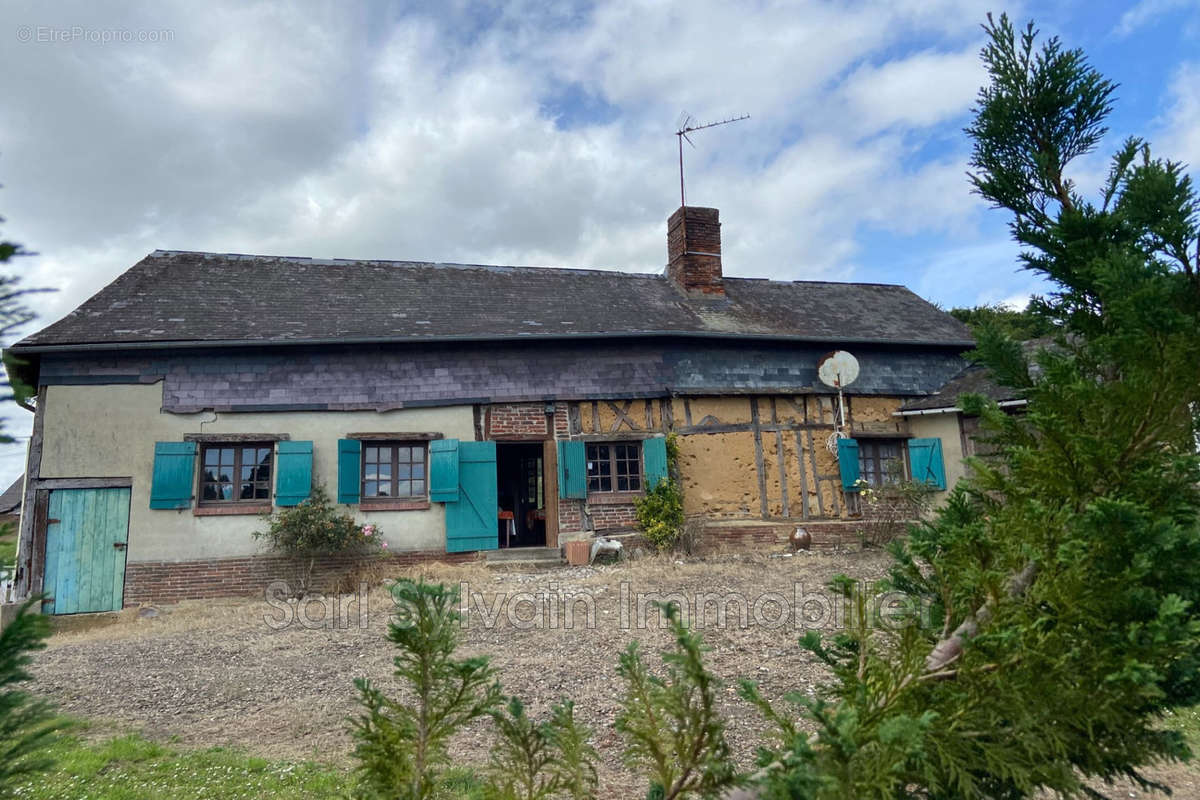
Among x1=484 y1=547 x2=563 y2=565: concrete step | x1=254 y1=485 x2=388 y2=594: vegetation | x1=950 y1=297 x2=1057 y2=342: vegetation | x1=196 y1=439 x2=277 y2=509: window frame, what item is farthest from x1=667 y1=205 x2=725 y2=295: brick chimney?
x1=950 y1=297 x2=1057 y2=342: vegetation

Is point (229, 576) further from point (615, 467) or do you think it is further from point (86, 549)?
point (615, 467)

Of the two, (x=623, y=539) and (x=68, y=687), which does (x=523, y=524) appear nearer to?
(x=623, y=539)

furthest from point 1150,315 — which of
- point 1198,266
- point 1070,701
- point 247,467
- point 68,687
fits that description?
point 247,467

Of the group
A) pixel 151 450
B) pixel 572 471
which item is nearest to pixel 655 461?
pixel 572 471

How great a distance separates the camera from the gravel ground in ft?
16.4

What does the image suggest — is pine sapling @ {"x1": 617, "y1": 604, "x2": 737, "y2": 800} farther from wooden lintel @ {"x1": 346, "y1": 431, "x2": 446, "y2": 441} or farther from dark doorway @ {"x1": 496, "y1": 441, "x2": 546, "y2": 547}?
dark doorway @ {"x1": 496, "y1": 441, "x2": 546, "y2": 547}

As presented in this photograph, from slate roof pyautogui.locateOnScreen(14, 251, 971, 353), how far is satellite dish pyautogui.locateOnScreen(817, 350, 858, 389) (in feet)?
1.07

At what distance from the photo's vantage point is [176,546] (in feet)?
33.5

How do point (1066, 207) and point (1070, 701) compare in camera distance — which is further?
point (1066, 207)

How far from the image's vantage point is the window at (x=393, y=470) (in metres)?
11.0

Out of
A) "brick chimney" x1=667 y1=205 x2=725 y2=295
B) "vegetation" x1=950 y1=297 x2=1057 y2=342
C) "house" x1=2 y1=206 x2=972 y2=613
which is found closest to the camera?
"vegetation" x1=950 y1=297 x2=1057 y2=342

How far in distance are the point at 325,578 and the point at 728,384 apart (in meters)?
6.76

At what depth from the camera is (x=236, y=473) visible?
1064 cm

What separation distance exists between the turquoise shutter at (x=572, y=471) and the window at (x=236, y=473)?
4176 millimetres
